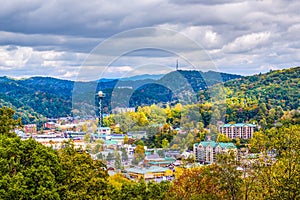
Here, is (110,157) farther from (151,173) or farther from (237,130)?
(237,130)

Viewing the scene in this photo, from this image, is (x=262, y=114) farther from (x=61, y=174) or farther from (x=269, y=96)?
(x=61, y=174)

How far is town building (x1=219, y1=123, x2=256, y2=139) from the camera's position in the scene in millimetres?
45500

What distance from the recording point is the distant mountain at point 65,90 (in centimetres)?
4050

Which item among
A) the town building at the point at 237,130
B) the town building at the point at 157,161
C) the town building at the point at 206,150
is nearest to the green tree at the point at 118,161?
the town building at the point at 157,161

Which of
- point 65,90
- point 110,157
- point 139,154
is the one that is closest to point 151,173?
point 110,157

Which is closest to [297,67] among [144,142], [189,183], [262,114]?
[262,114]

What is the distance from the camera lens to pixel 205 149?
37344 mm

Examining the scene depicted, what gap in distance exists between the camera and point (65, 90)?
117 meters

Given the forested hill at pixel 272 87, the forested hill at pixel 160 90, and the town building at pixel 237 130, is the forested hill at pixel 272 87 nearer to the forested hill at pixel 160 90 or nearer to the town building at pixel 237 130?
the forested hill at pixel 160 90

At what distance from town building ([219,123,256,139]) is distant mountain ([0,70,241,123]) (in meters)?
4.77

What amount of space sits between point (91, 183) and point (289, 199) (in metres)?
4.71

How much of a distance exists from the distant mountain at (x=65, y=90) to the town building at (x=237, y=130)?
15.7 ft

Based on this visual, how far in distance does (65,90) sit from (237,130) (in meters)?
76.0

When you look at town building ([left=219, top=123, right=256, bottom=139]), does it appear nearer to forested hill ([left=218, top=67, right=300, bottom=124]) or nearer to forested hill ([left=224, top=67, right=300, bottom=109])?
forested hill ([left=218, top=67, right=300, bottom=124])
